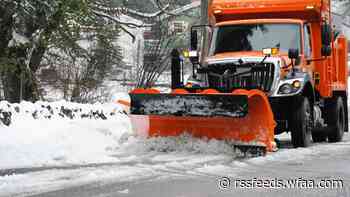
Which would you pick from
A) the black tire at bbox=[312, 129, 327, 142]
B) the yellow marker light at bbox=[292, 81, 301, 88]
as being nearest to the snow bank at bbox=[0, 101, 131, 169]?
the yellow marker light at bbox=[292, 81, 301, 88]

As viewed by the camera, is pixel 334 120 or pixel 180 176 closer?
pixel 180 176

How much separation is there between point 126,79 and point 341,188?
1372 cm

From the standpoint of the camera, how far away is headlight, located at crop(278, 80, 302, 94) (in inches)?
379

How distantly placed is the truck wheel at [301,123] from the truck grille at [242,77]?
671 mm

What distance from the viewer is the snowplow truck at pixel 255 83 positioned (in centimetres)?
898

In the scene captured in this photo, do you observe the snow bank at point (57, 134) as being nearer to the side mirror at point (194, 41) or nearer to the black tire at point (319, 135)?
the side mirror at point (194, 41)

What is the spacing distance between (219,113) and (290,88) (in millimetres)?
1580

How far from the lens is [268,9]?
11.4 meters

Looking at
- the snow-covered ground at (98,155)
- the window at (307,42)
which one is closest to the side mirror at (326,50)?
the window at (307,42)

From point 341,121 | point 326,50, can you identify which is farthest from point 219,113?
point 341,121

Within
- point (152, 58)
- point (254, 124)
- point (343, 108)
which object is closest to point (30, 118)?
point (254, 124)

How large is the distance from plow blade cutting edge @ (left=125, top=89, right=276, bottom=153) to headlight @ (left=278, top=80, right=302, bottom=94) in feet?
2.61

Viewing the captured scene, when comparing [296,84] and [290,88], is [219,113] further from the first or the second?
[296,84]

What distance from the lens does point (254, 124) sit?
29.9ft
